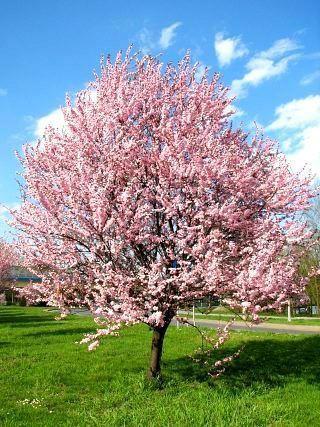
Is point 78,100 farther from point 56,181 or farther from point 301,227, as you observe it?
point 301,227

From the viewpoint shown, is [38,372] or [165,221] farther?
[38,372]

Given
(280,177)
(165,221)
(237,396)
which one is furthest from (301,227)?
(237,396)

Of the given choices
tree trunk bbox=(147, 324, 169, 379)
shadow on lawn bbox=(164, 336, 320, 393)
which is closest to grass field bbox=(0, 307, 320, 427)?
shadow on lawn bbox=(164, 336, 320, 393)

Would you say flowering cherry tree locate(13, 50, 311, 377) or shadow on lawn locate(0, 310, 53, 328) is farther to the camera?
shadow on lawn locate(0, 310, 53, 328)

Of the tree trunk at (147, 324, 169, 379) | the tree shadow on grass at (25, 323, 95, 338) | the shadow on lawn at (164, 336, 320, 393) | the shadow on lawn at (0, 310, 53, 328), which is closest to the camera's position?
the tree trunk at (147, 324, 169, 379)

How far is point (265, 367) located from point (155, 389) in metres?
4.14

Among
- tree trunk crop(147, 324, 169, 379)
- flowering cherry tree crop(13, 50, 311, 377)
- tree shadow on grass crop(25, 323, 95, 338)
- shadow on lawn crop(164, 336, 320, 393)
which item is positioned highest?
flowering cherry tree crop(13, 50, 311, 377)

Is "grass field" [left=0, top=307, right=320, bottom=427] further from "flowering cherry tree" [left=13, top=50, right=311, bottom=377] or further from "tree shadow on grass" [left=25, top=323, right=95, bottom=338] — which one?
"tree shadow on grass" [left=25, top=323, right=95, bottom=338]

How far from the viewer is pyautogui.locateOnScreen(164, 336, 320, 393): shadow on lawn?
11.2 meters

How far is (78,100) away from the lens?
10.7 meters

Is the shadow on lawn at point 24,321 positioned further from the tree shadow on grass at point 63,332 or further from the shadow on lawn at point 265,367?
the shadow on lawn at point 265,367

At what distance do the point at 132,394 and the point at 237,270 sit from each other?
356 cm

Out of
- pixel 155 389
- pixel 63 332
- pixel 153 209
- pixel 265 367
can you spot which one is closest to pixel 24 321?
pixel 63 332

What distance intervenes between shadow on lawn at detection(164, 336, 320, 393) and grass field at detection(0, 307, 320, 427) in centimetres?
2
